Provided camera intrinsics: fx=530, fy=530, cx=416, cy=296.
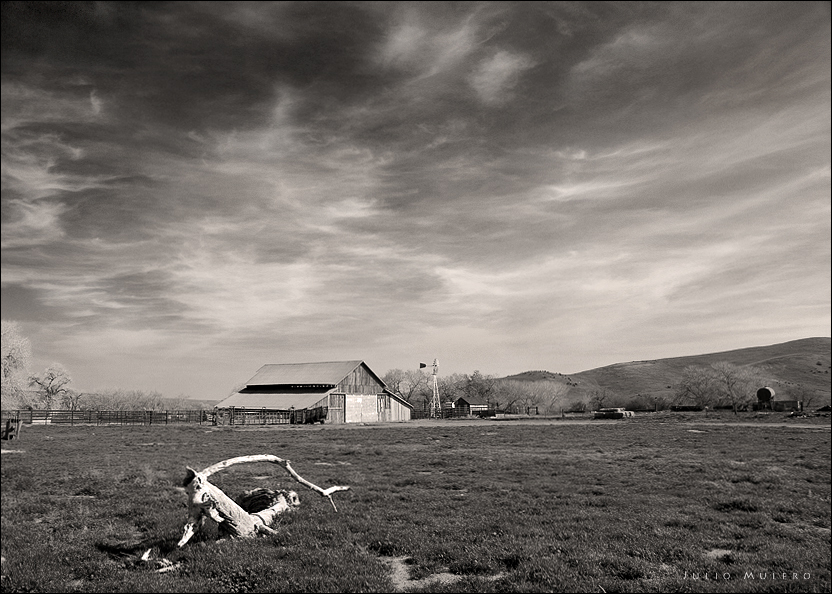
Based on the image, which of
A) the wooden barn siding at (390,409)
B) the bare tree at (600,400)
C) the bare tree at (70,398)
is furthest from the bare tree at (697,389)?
the bare tree at (70,398)

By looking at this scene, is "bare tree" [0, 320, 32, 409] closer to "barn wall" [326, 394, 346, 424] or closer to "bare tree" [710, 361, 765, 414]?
"bare tree" [710, 361, 765, 414]

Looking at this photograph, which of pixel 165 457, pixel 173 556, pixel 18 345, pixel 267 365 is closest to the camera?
pixel 18 345

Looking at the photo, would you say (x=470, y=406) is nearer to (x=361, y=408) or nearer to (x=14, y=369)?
(x=361, y=408)

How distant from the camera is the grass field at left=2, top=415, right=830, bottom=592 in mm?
8836

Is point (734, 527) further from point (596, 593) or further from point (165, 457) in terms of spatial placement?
point (165, 457)

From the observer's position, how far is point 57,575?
30.0 ft

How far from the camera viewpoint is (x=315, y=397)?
76.2 meters

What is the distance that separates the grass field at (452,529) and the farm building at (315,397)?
161 feet

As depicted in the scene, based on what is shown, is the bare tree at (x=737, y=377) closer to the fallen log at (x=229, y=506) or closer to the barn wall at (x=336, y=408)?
the fallen log at (x=229, y=506)

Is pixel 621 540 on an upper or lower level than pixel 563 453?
upper

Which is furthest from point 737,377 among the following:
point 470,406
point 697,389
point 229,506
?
point 470,406

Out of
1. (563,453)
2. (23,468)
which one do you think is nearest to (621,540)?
(563,453)

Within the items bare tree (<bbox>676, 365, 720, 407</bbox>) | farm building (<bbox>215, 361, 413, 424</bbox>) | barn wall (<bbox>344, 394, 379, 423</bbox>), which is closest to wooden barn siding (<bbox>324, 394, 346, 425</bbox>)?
farm building (<bbox>215, 361, 413, 424</bbox>)

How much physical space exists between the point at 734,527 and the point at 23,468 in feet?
82.4
